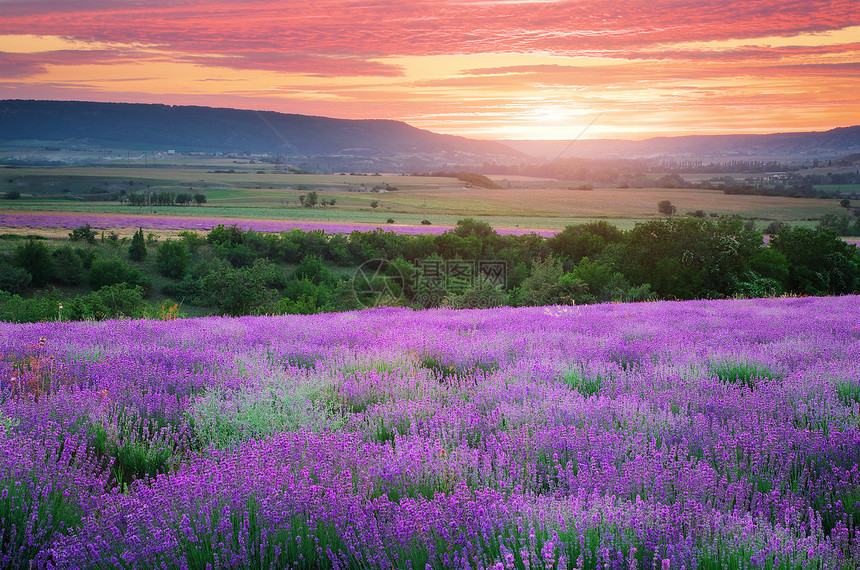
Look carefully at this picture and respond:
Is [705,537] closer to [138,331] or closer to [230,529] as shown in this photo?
[230,529]

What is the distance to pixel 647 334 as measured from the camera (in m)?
5.77

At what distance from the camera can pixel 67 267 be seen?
2856 cm

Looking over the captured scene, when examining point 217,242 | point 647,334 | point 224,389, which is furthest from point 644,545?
A: point 217,242

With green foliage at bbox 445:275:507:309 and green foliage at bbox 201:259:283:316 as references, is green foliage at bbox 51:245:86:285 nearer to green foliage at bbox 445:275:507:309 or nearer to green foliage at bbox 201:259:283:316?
green foliage at bbox 201:259:283:316

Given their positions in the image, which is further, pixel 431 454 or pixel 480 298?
pixel 480 298

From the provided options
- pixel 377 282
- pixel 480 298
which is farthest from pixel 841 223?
pixel 480 298

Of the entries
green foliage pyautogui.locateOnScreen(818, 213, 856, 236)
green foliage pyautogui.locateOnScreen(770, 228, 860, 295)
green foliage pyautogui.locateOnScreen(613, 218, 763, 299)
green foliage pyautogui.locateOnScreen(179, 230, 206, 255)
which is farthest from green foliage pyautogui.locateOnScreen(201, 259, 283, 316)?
green foliage pyautogui.locateOnScreen(818, 213, 856, 236)

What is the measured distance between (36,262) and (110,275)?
3.88 m

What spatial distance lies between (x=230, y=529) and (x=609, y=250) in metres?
23.0

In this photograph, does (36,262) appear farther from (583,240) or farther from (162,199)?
(162,199)

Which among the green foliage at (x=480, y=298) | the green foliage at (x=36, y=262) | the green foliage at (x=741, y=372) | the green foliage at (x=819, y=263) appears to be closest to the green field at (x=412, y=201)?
the green foliage at (x=819, y=263)

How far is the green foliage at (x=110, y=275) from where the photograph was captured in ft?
91.8

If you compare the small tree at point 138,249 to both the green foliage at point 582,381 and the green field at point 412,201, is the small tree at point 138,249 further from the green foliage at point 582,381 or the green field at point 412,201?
the green foliage at point 582,381

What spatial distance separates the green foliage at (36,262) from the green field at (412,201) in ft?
68.0
